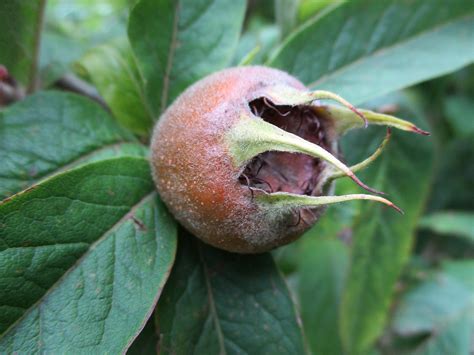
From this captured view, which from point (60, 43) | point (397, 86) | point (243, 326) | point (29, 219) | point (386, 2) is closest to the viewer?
point (29, 219)

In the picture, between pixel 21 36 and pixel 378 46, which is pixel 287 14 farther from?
pixel 21 36

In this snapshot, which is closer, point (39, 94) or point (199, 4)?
point (39, 94)

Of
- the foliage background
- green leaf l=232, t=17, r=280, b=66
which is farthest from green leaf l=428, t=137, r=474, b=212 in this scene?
green leaf l=232, t=17, r=280, b=66

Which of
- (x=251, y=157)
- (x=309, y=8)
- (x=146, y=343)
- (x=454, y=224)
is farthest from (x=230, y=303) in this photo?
(x=454, y=224)

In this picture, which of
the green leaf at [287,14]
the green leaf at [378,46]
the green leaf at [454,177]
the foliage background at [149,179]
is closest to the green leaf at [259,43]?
the foliage background at [149,179]

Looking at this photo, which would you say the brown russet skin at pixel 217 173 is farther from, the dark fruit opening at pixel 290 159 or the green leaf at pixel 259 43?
the green leaf at pixel 259 43

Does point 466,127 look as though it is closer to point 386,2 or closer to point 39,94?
point 386,2

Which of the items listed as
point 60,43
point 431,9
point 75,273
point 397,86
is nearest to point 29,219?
point 75,273
